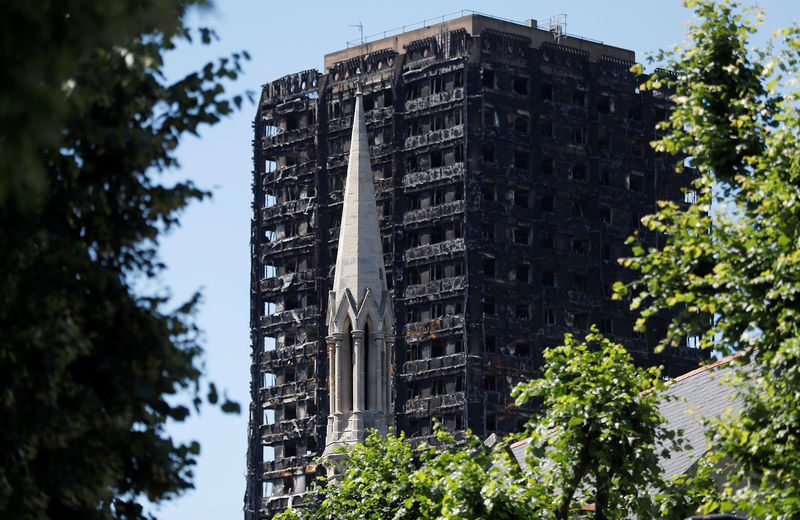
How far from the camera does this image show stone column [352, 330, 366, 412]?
64.6 m

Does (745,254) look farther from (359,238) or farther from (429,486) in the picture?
(359,238)

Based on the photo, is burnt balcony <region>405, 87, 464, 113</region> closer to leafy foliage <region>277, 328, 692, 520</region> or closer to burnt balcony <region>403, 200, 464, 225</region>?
burnt balcony <region>403, 200, 464, 225</region>

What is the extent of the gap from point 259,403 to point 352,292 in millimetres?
72718

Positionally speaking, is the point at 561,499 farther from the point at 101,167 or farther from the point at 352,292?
the point at 352,292

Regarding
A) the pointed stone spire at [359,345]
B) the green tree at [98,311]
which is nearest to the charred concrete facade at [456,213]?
the pointed stone spire at [359,345]

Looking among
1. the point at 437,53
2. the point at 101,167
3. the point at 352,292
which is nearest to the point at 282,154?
the point at 437,53

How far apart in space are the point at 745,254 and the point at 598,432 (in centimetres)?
861

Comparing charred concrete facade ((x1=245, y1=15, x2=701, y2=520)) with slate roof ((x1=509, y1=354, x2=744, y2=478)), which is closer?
slate roof ((x1=509, y1=354, x2=744, y2=478))

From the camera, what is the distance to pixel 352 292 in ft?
217

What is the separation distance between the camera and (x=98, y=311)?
20.1 meters

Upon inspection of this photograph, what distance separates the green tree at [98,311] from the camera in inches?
732

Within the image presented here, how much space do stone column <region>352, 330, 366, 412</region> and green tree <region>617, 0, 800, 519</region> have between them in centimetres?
3536

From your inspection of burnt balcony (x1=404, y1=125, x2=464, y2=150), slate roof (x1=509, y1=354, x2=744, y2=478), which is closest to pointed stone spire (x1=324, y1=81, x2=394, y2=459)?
slate roof (x1=509, y1=354, x2=744, y2=478)

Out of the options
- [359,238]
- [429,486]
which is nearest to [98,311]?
[429,486]
